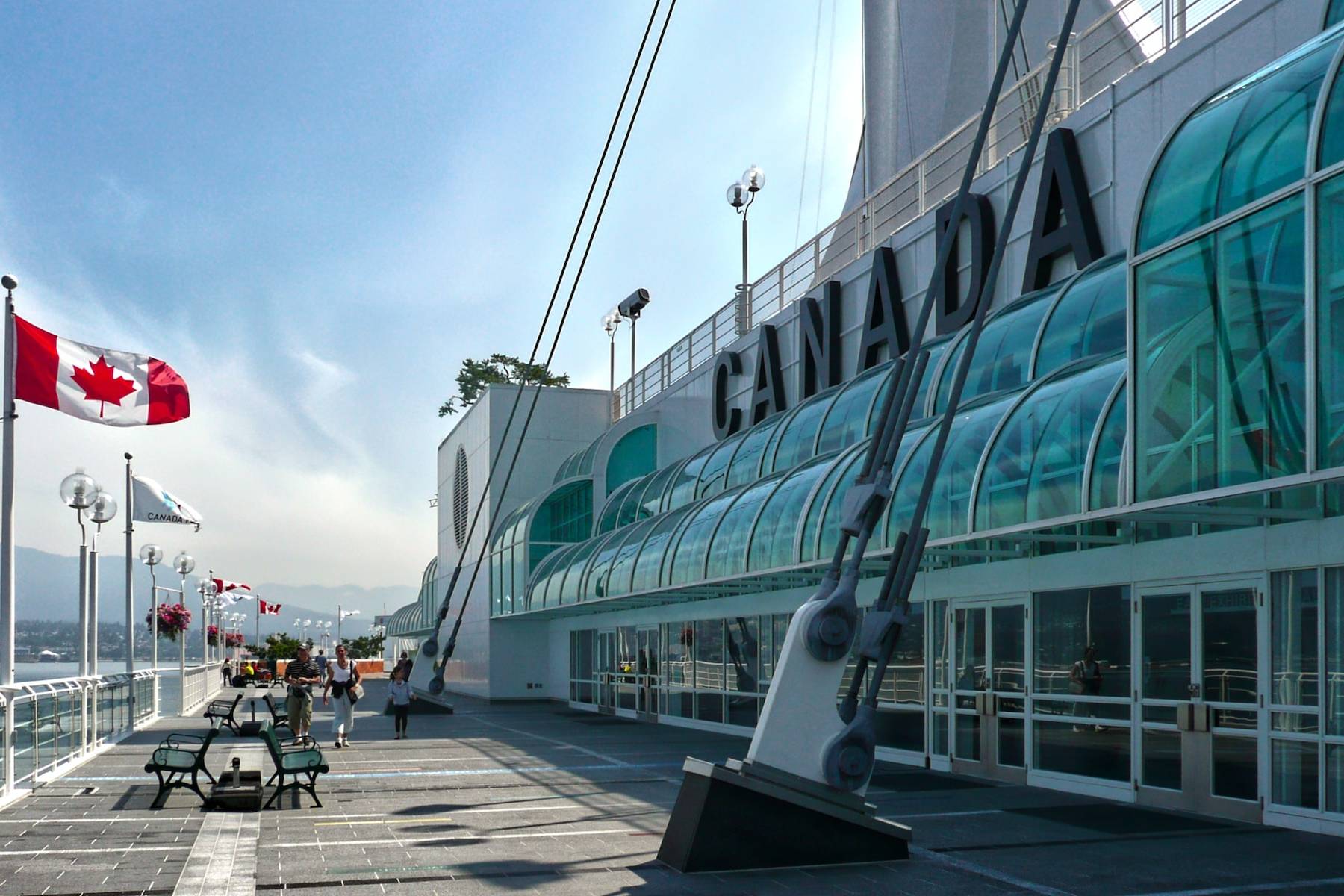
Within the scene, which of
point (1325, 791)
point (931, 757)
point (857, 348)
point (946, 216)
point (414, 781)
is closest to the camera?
point (1325, 791)

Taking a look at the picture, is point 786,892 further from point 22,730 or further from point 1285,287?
point 22,730

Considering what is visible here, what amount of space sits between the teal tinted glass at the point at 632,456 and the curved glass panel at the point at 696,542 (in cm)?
1259

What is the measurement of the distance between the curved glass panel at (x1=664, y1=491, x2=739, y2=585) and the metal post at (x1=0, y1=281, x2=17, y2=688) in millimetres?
10879

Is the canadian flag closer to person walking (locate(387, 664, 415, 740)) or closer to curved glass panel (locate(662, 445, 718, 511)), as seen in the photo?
person walking (locate(387, 664, 415, 740))

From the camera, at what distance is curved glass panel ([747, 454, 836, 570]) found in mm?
19984

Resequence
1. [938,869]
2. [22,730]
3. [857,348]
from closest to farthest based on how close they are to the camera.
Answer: [938,869], [22,730], [857,348]

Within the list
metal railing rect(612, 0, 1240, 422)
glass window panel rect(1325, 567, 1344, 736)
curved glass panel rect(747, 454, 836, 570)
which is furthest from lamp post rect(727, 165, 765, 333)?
glass window panel rect(1325, 567, 1344, 736)

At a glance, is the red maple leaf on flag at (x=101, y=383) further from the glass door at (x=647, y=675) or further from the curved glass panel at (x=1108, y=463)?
the glass door at (x=647, y=675)

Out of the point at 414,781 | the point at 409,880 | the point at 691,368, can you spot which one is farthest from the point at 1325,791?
the point at 691,368

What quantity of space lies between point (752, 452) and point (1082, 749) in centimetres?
1283

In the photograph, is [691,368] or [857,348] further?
[691,368]

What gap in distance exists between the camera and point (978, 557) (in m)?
17.6

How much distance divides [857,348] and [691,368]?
12.2m

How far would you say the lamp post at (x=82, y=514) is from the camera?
19.9 m
